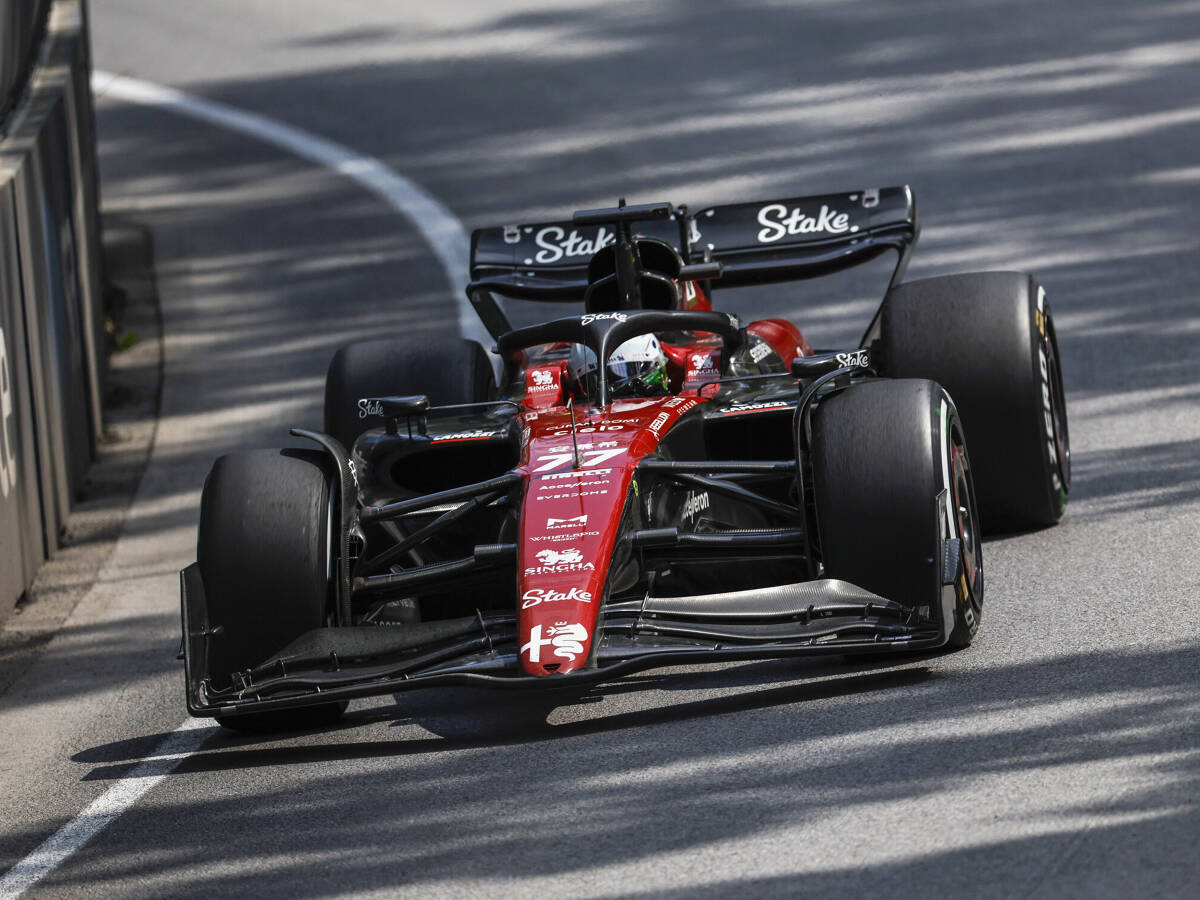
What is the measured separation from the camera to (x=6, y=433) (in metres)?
9.56

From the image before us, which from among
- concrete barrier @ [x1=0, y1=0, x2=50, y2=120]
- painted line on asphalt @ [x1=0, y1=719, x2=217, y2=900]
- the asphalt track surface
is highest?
concrete barrier @ [x1=0, y1=0, x2=50, y2=120]

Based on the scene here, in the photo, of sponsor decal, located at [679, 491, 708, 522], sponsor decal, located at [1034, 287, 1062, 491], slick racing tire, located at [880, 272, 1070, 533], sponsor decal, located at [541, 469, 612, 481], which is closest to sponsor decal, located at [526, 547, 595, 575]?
sponsor decal, located at [541, 469, 612, 481]

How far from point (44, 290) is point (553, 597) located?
221 inches

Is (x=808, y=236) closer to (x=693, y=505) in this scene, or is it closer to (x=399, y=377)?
(x=399, y=377)

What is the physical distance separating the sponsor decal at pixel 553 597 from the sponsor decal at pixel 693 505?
1123 millimetres

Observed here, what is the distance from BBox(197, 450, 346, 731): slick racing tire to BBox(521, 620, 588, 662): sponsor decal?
934 millimetres

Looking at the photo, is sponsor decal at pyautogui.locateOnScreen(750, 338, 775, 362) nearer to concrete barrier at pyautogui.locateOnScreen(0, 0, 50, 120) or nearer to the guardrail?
the guardrail

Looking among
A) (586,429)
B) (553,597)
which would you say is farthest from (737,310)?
(553,597)

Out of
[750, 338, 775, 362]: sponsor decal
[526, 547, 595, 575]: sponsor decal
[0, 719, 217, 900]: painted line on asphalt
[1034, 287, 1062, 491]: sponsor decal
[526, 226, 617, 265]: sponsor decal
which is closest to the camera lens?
[0, 719, 217, 900]: painted line on asphalt

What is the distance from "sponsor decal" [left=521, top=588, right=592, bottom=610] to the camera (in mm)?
6309

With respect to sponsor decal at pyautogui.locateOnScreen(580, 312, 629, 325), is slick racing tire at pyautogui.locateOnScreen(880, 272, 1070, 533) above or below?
below

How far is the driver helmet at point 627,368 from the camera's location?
25.7ft

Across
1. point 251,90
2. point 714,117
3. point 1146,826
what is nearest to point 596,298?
point 1146,826

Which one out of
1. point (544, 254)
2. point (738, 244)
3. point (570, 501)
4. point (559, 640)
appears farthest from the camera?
point (544, 254)
